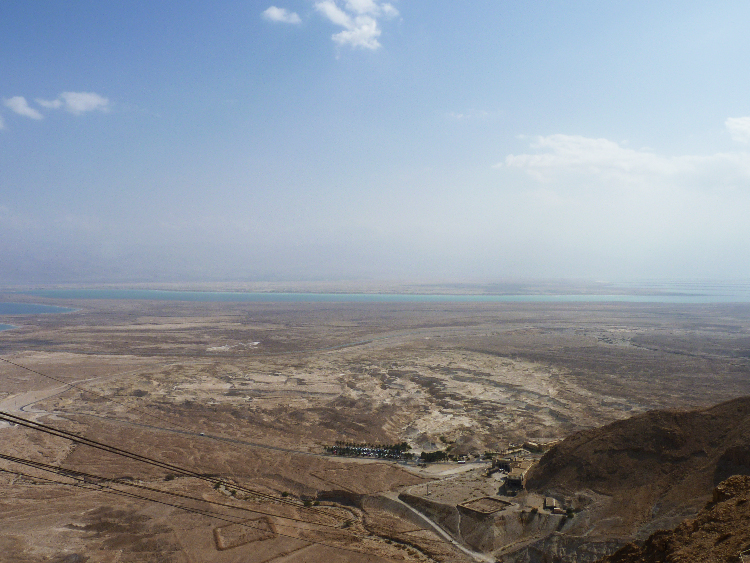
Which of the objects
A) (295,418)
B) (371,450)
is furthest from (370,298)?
(371,450)

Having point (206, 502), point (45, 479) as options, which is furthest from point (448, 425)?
point (45, 479)

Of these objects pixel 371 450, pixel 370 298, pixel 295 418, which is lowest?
pixel 295 418

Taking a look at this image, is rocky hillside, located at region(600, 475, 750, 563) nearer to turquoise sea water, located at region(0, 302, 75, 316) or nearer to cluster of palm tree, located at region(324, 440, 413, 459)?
cluster of palm tree, located at region(324, 440, 413, 459)

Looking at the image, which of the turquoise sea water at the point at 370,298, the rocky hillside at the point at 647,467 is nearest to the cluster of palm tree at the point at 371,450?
the rocky hillside at the point at 647,467

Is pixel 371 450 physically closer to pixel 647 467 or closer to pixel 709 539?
pixel 647 467

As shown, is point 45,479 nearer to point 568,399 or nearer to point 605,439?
point 605,439
